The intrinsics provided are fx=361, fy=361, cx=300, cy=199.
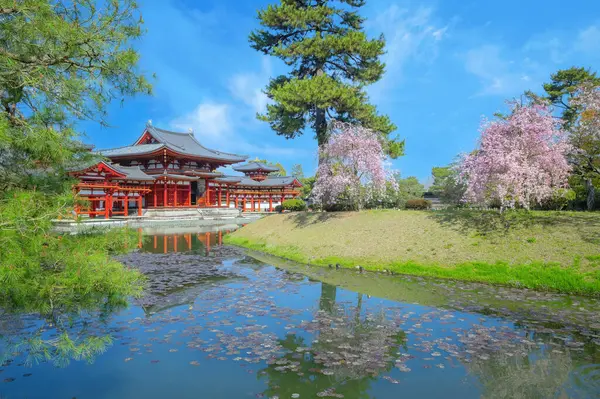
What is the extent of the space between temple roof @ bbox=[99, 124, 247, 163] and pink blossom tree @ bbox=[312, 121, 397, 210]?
81.5 ft

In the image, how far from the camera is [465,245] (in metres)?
13.7

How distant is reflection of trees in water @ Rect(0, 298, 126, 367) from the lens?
4445mm

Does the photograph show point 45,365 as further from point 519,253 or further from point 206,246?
point 206,246

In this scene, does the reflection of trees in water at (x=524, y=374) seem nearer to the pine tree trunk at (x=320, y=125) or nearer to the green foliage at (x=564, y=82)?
the pine tree trunk at (x=320, y=125)

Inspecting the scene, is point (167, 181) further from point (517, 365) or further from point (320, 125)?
point (517, 365)

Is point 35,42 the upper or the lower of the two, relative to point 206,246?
upper

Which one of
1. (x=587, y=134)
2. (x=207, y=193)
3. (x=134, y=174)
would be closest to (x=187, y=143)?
(x=207, y=193)

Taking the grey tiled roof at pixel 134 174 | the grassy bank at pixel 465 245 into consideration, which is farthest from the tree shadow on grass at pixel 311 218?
the grey tiled roof at pixel 134 174

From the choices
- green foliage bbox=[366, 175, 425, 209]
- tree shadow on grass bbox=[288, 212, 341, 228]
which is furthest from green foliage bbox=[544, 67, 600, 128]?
tree shadow on grass bbox=[288, 212, 341, 228]

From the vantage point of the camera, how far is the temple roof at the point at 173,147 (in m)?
41.5

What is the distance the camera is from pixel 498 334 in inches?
287

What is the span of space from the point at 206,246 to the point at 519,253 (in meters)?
15.4

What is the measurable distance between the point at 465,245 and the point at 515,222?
2427 mm

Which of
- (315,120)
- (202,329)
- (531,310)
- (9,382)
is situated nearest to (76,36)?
(9,382)
